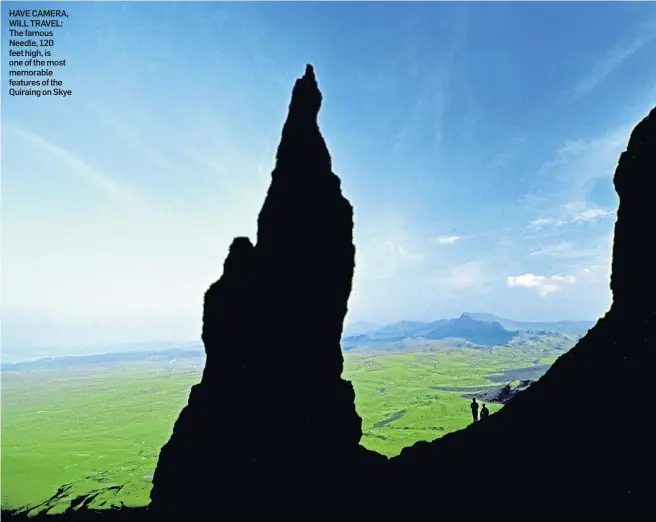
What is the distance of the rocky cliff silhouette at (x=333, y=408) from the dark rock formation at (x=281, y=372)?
0.11 m

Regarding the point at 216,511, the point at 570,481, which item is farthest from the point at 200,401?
the point at 570,481

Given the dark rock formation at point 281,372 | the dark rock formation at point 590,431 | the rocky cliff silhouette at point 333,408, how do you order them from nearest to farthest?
the dark rock formation at point 590,431 < the rocky cliff silhouette at point 333,408 < the dark rock formation at point 281,372

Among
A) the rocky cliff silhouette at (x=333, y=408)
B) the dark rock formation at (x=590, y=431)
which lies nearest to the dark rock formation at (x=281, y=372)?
the rocky cliff silhouette at (x=333, y=408)

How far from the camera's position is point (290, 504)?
29656 mm

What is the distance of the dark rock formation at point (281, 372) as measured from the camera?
30391 millimetres

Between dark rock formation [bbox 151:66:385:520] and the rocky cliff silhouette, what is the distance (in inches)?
4.2

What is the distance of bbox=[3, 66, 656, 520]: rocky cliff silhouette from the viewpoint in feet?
82.0

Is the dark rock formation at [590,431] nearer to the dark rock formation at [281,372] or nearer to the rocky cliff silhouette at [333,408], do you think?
the rocky cliff silhouette at [333,408]

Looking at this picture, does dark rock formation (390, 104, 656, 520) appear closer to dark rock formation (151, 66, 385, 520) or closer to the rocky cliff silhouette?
the rocky cliff silhouette

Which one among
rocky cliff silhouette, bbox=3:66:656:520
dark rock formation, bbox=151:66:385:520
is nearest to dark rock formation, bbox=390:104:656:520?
rocky cliff silhouette, bbox=3:66:656:520

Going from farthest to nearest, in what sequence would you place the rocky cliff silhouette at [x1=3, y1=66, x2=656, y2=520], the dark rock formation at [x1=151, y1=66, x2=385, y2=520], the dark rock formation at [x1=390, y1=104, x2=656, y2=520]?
the dark rock formation at [x1=151, y1=66, x2=385, y2=520]
the rocky cliff silhouette at [x1=3, y1=66, x2=656, y2=520]
the dark rock formation at [x1=390, y1=104, x2=656, y2=520]

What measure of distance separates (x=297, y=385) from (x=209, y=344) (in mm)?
8379

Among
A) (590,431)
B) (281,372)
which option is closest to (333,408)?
(281,372)

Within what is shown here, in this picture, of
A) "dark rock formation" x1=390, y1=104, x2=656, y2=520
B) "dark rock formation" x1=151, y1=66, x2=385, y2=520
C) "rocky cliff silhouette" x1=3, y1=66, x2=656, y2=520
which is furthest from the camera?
"dark rock formation" x1=151, y1=66, x2=385, y2=520
